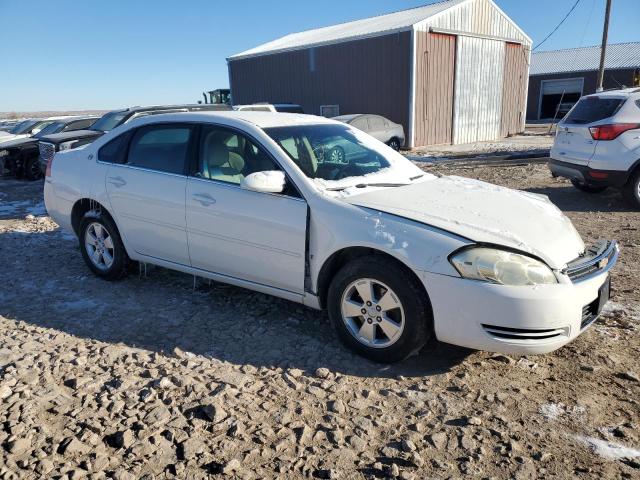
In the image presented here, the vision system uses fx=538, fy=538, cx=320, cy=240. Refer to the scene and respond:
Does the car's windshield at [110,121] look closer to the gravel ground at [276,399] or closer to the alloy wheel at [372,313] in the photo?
the gravel ground at [276,399]

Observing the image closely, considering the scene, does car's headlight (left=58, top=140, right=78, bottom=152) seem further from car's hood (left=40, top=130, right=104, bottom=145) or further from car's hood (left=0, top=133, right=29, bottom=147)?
car's hood (left=0, top=133, right=29, bottom=147)

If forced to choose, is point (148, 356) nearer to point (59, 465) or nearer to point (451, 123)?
point (59, 465)

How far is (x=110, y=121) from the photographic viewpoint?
1106cm

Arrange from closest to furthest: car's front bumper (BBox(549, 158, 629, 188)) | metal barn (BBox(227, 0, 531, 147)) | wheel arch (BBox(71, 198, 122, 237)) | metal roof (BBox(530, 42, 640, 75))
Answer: wheel arch (BBox(71, 198, 122, 237)) < car's front bumper (BBox(549, 158, 629, 188)) < metal barn (BBox(227, 0, 531, 147)) < metal roof (BBox(530, 42, 640, 75))

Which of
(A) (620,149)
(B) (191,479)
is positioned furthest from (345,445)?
(A) (620,149)

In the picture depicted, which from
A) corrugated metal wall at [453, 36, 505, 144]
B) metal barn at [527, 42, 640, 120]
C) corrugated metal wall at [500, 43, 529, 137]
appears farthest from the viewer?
metal barn at [527, 42, 640, 120]

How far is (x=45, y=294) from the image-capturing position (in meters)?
4.89

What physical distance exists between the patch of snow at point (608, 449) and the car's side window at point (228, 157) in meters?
2.58

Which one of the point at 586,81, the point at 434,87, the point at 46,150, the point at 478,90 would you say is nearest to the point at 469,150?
the point at 434,87

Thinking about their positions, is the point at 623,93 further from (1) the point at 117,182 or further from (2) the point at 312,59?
(2) the point at 312,59

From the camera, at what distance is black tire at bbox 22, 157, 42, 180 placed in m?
12.7

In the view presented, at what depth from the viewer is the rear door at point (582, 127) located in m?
7.54

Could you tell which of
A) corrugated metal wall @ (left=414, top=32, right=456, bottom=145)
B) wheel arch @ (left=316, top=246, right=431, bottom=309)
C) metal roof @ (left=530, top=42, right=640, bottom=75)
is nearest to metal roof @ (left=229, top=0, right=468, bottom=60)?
corrugated metal wall @ (left=414, top=32, right=456, bottom=145)

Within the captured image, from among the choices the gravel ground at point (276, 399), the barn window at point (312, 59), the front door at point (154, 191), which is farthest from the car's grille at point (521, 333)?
the barn window at point (312, 59)
